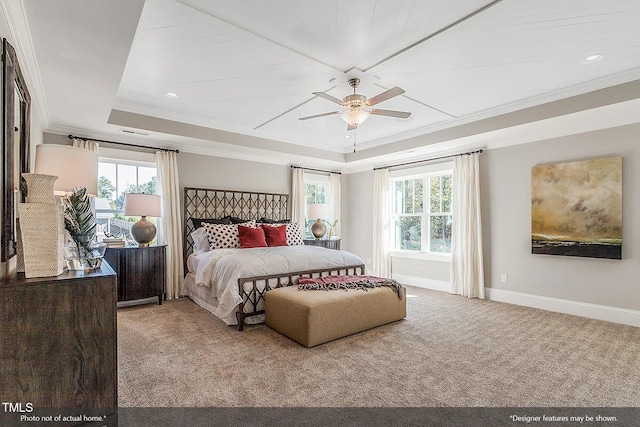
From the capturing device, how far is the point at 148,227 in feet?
14.4

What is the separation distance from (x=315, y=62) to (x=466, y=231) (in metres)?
3.59

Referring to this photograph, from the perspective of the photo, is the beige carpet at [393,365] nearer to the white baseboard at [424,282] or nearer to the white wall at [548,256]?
the white wall at [548,256]

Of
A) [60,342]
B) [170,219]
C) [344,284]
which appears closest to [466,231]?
[344,284]

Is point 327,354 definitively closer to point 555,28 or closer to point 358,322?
point 358,322

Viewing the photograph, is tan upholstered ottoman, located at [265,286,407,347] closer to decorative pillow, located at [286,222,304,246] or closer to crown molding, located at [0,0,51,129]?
decorative pillow, located at [286,222,304,246]

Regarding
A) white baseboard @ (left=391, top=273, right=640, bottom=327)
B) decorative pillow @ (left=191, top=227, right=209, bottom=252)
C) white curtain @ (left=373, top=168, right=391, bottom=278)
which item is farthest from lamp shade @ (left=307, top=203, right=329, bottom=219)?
white baseboard @ (left=391, top=273, right=640, bottom=327)

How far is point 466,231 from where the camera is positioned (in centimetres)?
504

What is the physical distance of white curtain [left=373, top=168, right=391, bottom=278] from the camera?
21.1 ft

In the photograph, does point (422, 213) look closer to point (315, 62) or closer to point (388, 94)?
point (388, 94)

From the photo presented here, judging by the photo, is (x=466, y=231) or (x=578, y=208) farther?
(x=466, y=231)

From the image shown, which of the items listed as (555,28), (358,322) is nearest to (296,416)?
(358,322)

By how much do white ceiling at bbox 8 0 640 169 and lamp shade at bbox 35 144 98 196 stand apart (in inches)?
27.4

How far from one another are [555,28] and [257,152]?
4.29m

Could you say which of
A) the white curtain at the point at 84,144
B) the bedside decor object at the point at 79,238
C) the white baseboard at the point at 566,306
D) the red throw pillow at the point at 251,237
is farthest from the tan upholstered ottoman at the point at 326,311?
the white curtain at the point at 84,144
